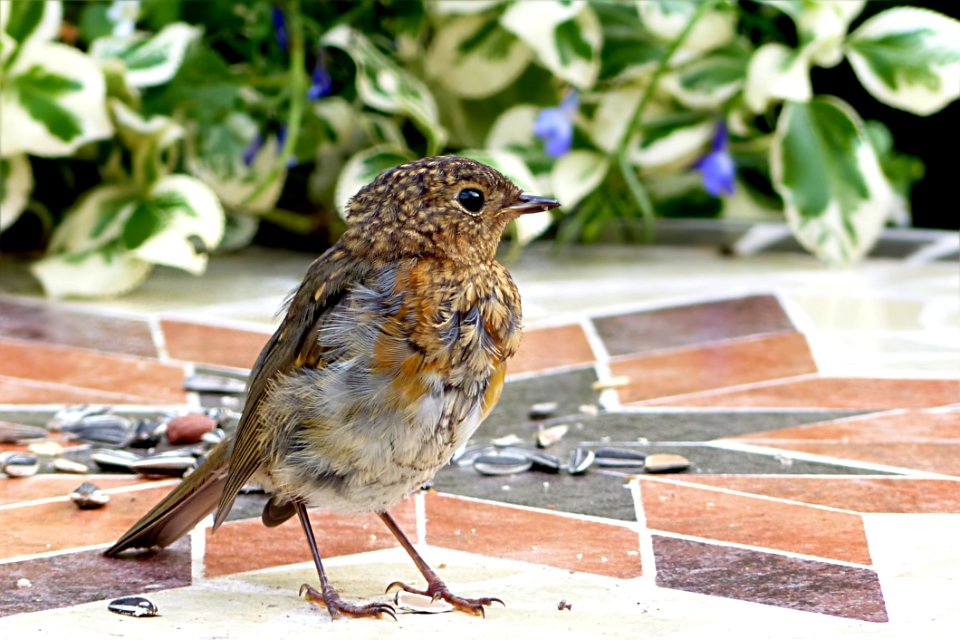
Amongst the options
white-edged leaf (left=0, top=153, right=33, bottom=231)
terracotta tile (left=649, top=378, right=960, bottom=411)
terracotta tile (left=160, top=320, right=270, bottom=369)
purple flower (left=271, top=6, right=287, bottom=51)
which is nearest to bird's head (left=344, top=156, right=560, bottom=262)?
terracotta tile (left=649, top=378, right=960, bottom=411)

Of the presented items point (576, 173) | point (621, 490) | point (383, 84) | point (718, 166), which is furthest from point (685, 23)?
point (621, 490)

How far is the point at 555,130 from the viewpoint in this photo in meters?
5.30

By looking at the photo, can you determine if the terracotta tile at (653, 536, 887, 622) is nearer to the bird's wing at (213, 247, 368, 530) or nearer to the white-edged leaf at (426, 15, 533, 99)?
the bird's wing at (213, 247, 368, 530)

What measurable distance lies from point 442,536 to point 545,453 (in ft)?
1.91

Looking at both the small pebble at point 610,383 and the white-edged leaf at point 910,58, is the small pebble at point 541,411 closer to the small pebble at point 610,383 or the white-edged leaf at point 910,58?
the small pebble at point 610,383

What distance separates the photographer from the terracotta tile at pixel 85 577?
8.45 feet

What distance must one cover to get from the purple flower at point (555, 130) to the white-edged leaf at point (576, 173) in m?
0.06

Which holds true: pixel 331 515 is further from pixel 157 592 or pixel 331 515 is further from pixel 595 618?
pixel 595 618

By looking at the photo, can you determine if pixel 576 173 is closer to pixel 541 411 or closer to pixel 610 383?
pixel 610 383

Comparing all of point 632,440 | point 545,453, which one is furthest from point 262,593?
point 632,440

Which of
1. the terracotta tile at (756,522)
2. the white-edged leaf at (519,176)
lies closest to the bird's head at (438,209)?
the terracotta tile at (756,522)

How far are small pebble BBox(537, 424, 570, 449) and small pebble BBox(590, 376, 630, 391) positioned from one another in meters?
0.37

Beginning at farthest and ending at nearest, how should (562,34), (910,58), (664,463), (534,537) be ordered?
1. (562,34)
2. (910,58)
3. (664,463)
4. (534,537)

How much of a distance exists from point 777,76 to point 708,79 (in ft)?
1.23
